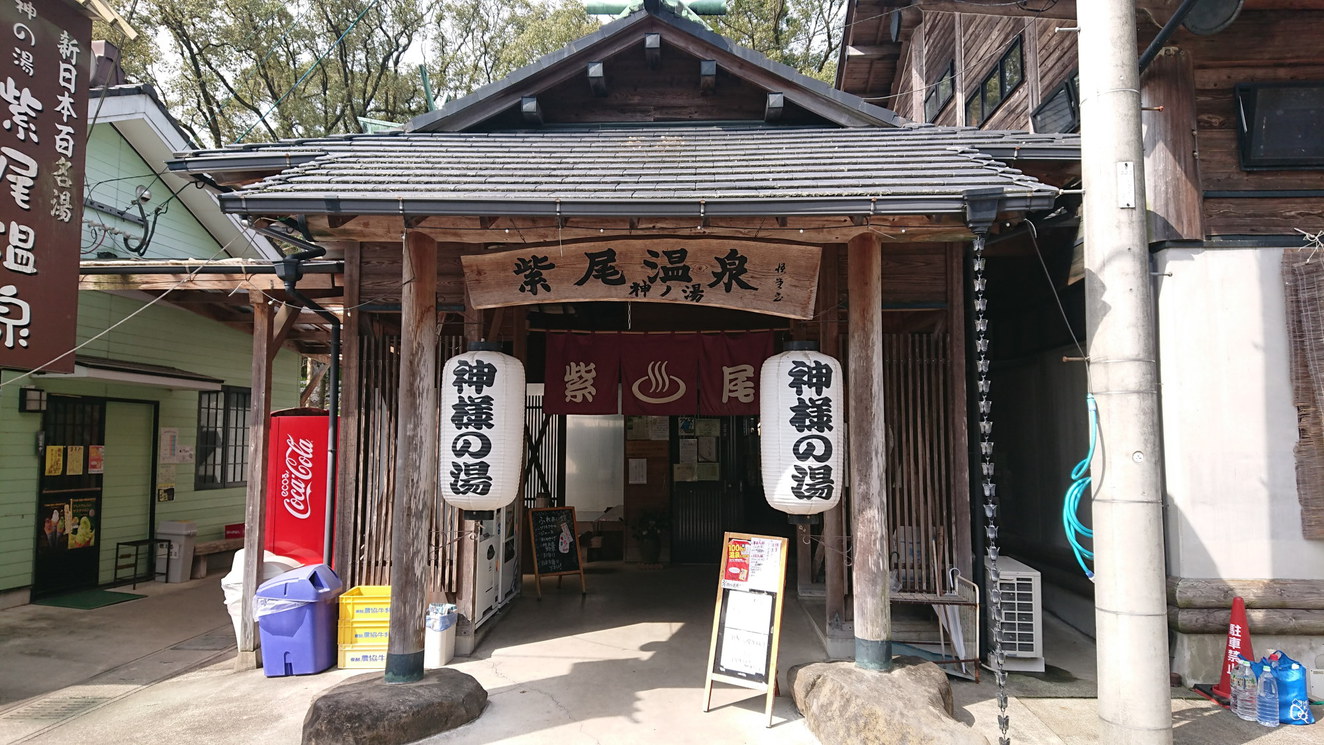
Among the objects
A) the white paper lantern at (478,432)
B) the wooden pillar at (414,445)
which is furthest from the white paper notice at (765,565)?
the wooden pillar at (414,445)

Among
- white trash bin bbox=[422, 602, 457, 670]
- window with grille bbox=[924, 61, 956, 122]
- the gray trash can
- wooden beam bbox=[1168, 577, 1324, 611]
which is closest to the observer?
wooden beam bbox=[1168, 577, 1324, 611]

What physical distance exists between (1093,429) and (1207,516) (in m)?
2.27

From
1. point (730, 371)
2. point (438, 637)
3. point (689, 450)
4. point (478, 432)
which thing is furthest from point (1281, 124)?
point (438, 637)

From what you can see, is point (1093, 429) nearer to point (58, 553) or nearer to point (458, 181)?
point (458, 181)

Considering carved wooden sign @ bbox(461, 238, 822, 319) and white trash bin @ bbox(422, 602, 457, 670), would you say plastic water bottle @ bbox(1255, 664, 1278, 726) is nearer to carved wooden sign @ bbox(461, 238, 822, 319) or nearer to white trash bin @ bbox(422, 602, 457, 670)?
carved wooden sign @ bbox(461, 238, 822, 319)

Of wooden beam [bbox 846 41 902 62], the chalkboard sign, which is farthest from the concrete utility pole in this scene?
wooden beam [bbox 846 41 902 62]

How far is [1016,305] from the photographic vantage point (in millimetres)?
8695

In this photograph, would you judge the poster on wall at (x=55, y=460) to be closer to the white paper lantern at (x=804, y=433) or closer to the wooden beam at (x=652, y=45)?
the wooden beam at (x=652, y=45)

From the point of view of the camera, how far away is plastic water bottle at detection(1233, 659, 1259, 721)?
5.36m

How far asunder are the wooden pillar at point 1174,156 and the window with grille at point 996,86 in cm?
267

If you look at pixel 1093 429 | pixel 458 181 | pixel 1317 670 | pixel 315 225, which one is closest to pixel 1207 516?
pixel 1317 670

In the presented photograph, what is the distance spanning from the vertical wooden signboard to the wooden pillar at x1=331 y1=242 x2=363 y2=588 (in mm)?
3727

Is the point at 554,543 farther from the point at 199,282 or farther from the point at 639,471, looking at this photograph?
the point at 199,282

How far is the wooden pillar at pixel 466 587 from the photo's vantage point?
678cm
